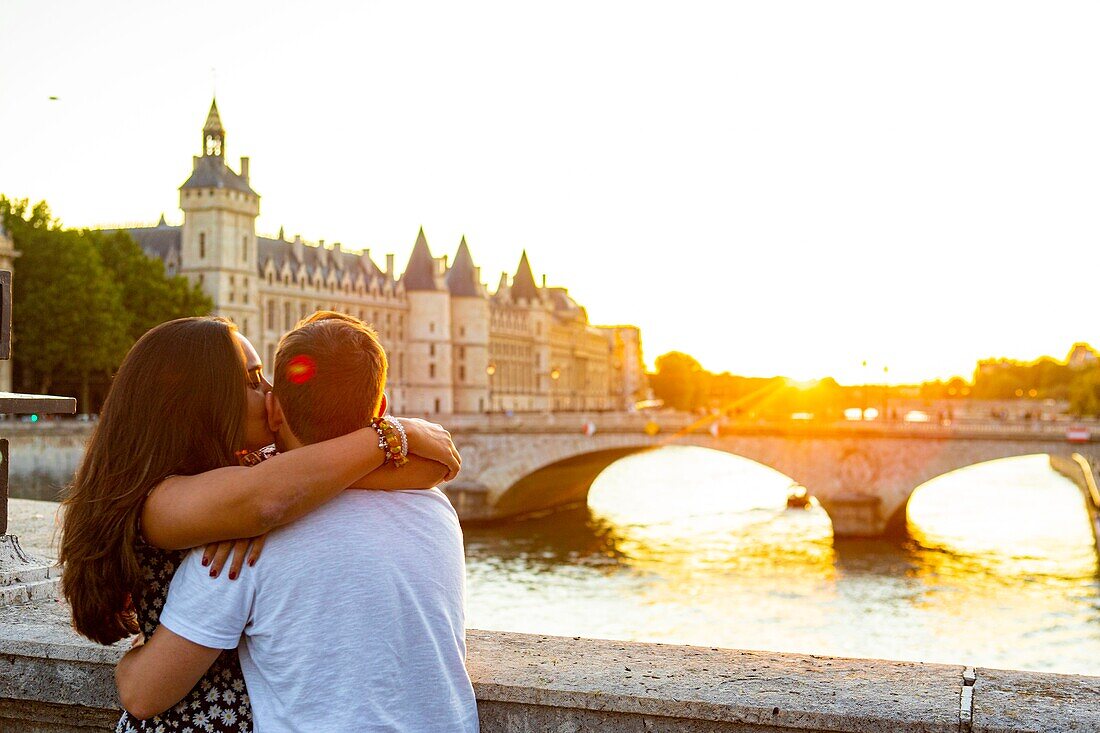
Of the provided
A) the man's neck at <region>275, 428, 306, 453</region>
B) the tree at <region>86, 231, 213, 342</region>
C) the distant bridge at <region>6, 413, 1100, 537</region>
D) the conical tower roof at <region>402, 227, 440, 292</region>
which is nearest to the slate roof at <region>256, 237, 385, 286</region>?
the conical tower roof at <region>402, 227, 440, 292</region>

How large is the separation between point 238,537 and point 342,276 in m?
68.9

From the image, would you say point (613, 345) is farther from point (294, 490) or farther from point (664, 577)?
point (294, 490)

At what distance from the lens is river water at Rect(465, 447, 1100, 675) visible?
20703 mm

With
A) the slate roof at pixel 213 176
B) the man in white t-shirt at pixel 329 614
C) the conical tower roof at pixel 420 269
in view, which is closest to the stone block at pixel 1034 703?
the man in white t-shirt at pixel 329 614

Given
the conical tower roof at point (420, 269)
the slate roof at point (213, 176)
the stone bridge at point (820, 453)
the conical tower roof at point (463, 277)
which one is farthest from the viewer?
the conical tower roof at point (463, 277)

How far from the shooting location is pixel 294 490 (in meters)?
2.05

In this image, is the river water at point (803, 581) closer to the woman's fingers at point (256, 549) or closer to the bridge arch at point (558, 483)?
the bridge arch at point (558, 483)

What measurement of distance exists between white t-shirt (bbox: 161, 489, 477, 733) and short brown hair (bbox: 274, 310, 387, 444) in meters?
0.15

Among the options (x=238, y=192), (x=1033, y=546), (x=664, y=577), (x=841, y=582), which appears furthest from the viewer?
(x=238, y=192)

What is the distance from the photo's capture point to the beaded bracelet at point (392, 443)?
7.03 ft

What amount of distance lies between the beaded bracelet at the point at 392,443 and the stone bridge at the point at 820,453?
101 ft

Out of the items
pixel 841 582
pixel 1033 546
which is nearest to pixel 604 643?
pixel 841 582

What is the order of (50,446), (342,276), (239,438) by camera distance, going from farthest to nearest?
(342,276) < (50,446) < (239,438)

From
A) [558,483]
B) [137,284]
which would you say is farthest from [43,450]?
[558,483]
